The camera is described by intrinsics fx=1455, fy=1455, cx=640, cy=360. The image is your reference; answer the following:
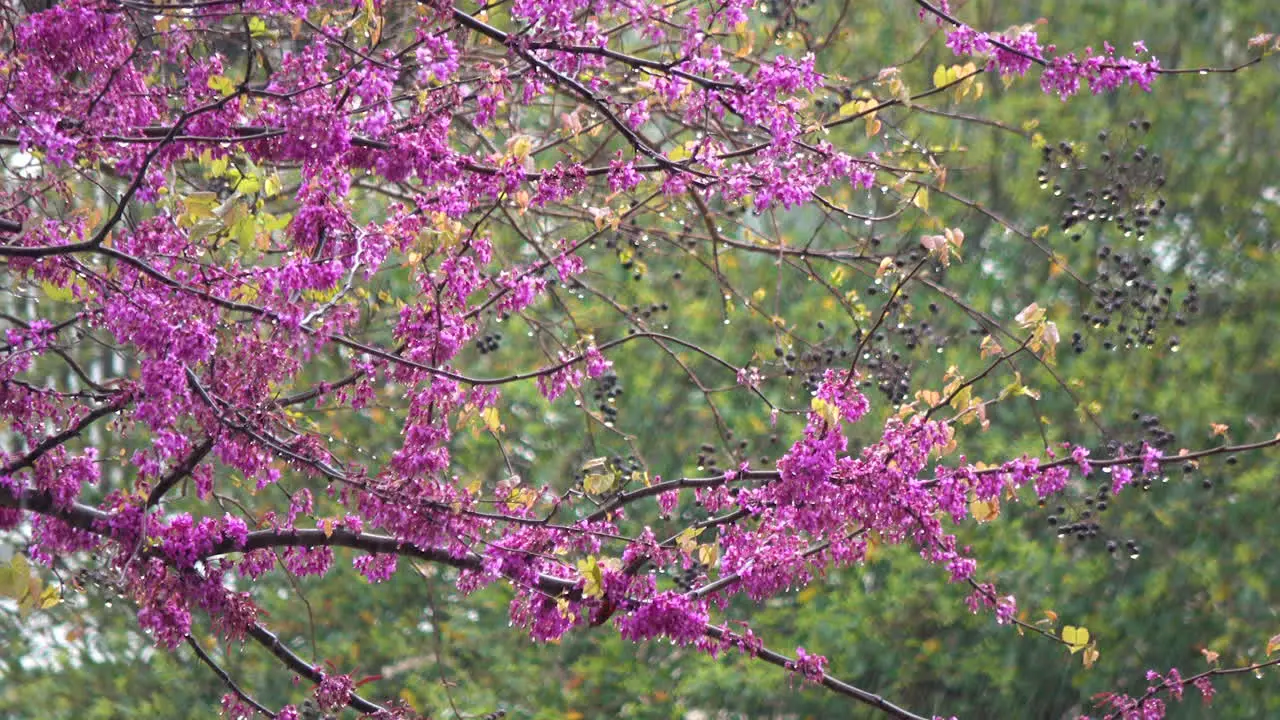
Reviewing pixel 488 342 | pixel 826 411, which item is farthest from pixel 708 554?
pixel 488 342

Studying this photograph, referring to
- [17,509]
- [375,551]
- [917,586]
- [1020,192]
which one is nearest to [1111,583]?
[917,586]

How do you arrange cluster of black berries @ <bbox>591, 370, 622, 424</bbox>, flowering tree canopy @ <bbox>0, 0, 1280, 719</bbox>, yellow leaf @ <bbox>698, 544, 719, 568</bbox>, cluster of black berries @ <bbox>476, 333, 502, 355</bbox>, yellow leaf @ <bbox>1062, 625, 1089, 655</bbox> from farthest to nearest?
cluster of black berries @ <bbox>476, 333, 502, 355</bbox>, cluster of black berries @ <bbox>591, 370, 622, 424</bbox>, yellow leaf @ <bbox>1062, 625, 1089, 655</bbox>, yellow leaf @ <bbox>698, 544, 719, 568</bbox>, flowering tree canopy @ <bbox>0, 0, 1280, 719</bbox>

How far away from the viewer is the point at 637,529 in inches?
211

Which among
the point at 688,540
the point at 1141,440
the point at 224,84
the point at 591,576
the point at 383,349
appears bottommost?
the point at 591,576

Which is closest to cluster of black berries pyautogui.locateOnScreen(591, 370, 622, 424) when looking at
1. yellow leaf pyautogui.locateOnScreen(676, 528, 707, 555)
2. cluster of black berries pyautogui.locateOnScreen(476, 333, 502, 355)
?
cluster of black berries pyautogui.locateOnScreen(476, 333, 502, 355)

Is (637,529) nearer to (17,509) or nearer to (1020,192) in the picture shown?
(1020,192)

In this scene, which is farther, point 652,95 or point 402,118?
point 652,95

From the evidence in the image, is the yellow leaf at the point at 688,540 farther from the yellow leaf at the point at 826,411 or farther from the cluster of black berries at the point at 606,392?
the cluster of black berries at the point at 606,392

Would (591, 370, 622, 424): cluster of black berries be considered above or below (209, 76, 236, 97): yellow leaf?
above

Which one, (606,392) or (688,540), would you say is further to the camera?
(606,392)

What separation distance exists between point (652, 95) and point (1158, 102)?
3.05m

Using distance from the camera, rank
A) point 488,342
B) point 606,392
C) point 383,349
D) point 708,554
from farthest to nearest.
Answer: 1. point 488,342
2. point 606,392
3. point 383,349
4. point 708,554

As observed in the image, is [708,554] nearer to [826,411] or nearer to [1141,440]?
[826,411]

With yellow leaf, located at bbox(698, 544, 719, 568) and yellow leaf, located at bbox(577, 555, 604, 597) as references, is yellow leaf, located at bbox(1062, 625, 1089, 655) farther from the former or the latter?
yellow leaf, located at bbox(577, 555, 604, 597)
